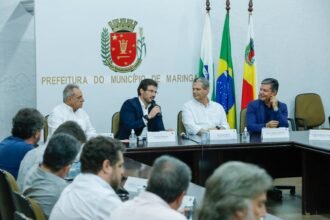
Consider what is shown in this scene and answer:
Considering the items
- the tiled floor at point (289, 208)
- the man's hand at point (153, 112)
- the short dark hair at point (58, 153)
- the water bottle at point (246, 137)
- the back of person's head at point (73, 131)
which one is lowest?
the tiled floor at point (289, 208)

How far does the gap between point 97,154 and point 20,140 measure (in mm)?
1604

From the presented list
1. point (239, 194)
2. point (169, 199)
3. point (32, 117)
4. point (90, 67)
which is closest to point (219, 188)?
point (239, 194)

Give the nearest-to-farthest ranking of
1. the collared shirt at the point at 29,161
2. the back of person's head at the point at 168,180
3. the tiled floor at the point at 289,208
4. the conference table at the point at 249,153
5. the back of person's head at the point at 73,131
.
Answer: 1. the back of person's head at the point at 168,180
2. the collared shirt at the point at 29,161
3. the back of person's head at the point at 73,131
4. the conference table at the point at 249,153
5. the tiled floor at the point at 289,208

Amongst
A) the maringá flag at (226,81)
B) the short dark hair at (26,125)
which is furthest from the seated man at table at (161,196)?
the maringá flag at (226,81)

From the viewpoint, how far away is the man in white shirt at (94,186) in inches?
110

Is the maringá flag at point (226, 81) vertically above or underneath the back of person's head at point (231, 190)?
above

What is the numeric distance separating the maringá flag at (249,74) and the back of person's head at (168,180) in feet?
18.5

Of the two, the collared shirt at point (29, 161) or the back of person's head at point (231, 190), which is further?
the collared shirt at point (29, 161)

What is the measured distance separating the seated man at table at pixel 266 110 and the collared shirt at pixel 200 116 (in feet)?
1.10

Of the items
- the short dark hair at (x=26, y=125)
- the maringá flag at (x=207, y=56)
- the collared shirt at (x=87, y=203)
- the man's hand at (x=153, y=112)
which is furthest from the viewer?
the maringá flag at (x=207, y=56)

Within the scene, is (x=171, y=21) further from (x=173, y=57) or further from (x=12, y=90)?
(x=12, y=90)

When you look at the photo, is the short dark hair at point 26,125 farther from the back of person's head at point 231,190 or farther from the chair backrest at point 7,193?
the back of person's head at point 231,190

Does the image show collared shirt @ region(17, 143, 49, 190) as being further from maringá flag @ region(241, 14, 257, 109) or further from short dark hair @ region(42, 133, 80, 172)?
maringá flag @ region(241, 14, 257, 109)

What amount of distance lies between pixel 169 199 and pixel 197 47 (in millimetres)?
5718
